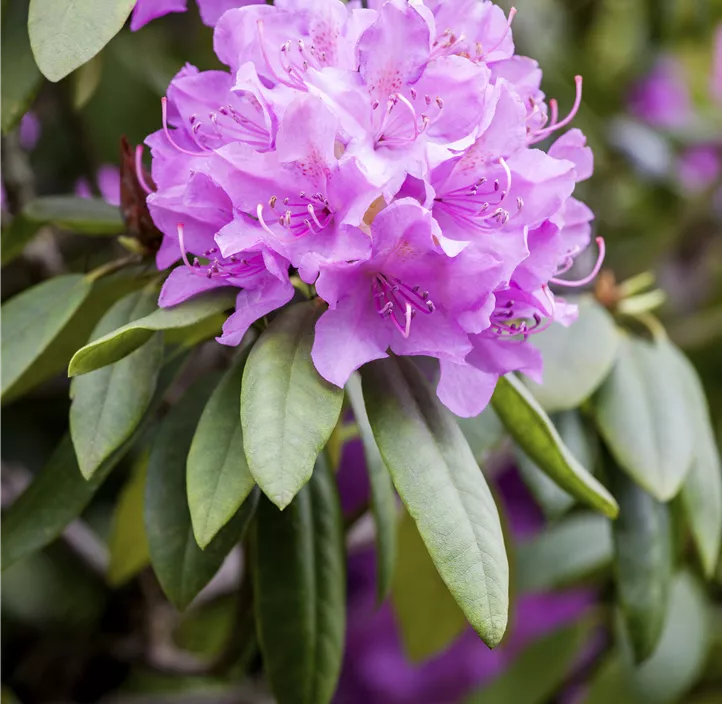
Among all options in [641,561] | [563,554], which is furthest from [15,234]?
[563,554]

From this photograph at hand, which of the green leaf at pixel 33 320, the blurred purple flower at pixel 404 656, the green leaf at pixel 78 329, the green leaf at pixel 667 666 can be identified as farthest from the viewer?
the blurred purple flower at pixel 404 656

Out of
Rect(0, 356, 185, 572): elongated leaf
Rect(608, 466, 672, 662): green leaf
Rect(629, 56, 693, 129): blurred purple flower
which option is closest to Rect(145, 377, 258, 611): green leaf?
Rect(0, 356, 185, 572): elongated leaf

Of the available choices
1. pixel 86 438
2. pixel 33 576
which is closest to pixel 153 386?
pixel 86 438

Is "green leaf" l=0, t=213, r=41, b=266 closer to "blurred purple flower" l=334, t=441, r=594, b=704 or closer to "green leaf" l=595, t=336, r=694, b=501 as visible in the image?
"green leaf" l=595, t=336, r=694, b=501

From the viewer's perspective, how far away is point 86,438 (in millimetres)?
637

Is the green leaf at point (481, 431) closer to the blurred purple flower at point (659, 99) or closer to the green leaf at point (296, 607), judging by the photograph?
the green leaf at point (296, 607)

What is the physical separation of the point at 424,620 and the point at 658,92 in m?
1.38

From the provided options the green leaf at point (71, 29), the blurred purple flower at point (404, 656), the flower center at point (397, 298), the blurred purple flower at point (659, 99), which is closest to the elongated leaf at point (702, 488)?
the flower center at point (397, 298)

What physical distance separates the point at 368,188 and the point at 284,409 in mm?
146

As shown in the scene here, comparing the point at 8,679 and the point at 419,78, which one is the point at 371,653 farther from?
the point at 419,78

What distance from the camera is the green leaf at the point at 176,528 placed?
69 centimetres

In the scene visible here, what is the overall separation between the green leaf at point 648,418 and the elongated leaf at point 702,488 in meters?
0.02

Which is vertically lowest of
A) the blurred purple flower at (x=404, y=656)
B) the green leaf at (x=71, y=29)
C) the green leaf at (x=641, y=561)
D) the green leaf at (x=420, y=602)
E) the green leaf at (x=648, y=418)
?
the blurred purple flower at (x=404, y=656)

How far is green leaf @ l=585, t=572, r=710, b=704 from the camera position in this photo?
123cm
